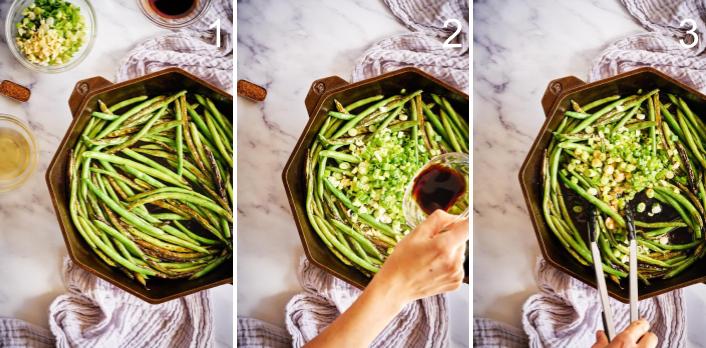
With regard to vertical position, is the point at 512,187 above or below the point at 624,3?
below

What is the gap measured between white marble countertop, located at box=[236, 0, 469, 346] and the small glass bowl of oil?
0.78 m

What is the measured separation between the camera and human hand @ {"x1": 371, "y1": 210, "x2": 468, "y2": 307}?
2.15 metres

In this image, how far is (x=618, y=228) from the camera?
7.93 feet

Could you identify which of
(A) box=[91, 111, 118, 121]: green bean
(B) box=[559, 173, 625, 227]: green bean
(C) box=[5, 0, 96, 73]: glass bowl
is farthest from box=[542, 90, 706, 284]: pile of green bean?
(C) box=[5, 0, 96, 73]: glass bowl

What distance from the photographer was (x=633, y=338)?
230 cm

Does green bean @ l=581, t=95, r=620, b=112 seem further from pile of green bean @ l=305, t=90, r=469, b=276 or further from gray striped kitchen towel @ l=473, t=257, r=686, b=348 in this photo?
gray striped kitchen towel @ l=473, t=257, r=686, b=348

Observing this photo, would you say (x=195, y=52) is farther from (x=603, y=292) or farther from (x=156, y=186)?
(x=603, y=292)

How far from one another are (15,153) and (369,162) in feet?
4.36

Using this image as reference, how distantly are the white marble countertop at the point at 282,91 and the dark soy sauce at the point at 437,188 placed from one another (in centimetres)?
48

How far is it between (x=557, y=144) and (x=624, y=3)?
581mm

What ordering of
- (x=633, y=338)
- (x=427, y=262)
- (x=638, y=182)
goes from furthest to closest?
(x=638, y=182) → (x=633, y=338) → (x=427, y=262)

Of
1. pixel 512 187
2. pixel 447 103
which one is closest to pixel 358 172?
pixel 447 103

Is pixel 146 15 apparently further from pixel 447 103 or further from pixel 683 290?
pixel 683 290

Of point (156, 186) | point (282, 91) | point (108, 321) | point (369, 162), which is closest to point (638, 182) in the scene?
point (369, 162)
